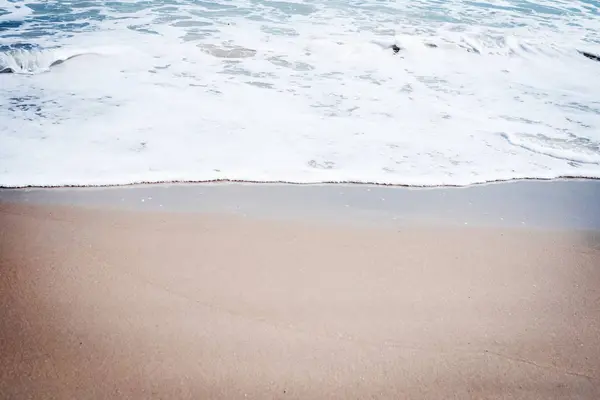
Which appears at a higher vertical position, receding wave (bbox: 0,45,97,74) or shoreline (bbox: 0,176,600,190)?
receding wave (bbox: 0,45,97,74)

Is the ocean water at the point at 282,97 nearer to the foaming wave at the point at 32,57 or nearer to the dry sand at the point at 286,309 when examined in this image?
the foaming wave at the point at 32,57

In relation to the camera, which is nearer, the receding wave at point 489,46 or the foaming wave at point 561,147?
the foaming wave at point 561,147

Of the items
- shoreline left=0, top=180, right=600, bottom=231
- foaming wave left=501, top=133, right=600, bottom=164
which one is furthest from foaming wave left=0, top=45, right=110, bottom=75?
foaming wave left=501, top=133, right=600, bottom=164

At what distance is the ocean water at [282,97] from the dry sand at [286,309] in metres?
0.83

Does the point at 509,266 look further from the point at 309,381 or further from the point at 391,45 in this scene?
the point at 391,45

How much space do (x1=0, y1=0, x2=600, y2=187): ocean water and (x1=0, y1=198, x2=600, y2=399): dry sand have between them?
832mm

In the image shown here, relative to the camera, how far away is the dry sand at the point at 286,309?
2.23 metres

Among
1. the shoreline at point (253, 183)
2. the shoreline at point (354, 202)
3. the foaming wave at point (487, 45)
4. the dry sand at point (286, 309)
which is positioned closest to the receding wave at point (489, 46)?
the foaming wave at point (487, 45)

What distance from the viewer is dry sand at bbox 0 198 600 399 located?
2229mm

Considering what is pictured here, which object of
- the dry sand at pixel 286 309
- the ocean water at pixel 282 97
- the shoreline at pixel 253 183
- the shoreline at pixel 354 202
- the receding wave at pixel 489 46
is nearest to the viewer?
the dry sand at pixel 286 309

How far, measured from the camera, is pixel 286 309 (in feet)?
8.66

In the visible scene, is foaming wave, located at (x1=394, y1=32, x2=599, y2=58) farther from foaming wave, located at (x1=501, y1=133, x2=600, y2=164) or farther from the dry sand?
the dry sand

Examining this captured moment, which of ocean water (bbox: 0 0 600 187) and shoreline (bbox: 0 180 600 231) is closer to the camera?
shoreline (bbox: 0 180 600 231)

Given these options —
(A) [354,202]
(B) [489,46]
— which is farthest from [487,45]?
(A) [354,202]
